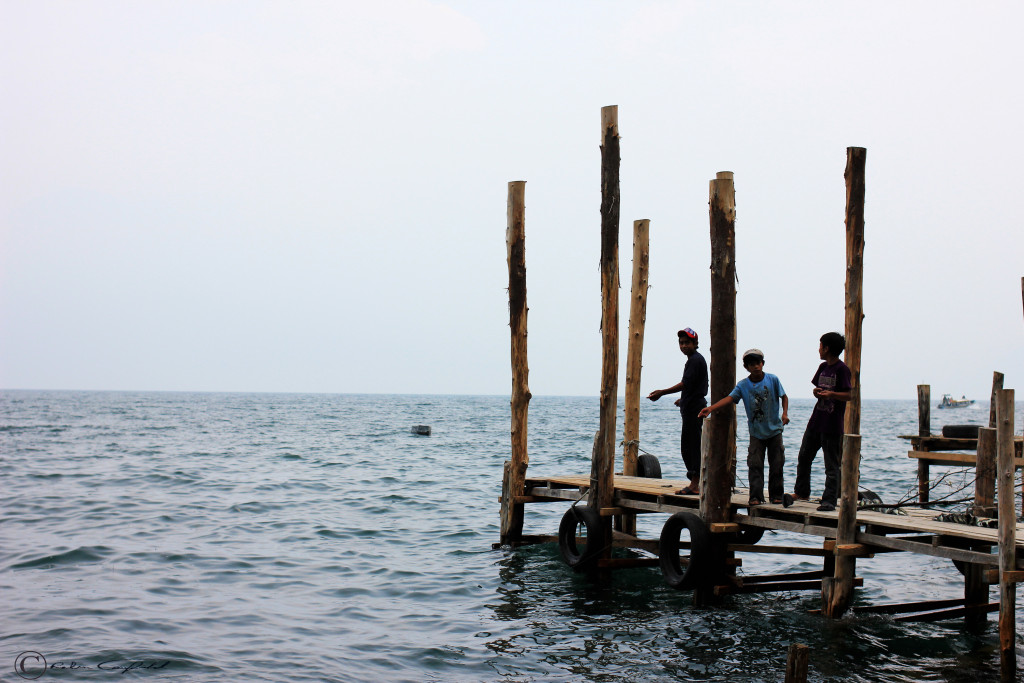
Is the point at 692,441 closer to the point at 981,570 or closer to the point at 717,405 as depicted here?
the point at 717,405

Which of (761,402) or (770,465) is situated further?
(770,465)

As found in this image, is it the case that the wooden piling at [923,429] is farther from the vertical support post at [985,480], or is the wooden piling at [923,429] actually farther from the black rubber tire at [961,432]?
the vertical support post at [985,480]

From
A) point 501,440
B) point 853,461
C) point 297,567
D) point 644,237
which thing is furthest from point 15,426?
point 853,461

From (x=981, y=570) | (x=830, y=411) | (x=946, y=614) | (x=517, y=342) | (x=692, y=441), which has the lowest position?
(x=946, y=614)

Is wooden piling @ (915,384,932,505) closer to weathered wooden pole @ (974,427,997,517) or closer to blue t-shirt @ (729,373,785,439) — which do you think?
weathered wooden pole @ (974,427,997,517)

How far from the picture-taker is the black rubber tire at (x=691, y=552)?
945 cm

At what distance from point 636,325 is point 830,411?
4.71 m

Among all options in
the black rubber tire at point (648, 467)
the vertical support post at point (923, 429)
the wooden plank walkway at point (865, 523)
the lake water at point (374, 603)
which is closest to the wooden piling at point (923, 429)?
the vertical support post at point (923, 429)

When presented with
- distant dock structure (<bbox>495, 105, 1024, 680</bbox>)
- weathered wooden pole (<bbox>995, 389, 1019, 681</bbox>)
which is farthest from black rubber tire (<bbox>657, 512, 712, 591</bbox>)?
weathered wooden pole (<bbox>995, 389, 1019, 681</bbox>)

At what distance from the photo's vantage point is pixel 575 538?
470 inches

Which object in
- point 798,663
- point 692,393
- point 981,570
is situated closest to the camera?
point 798,663

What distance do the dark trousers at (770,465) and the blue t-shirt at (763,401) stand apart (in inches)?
4.3

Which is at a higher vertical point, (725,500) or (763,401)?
(763,401)

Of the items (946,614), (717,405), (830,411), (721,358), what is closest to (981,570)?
(946,614)
